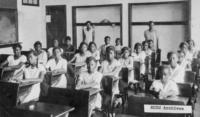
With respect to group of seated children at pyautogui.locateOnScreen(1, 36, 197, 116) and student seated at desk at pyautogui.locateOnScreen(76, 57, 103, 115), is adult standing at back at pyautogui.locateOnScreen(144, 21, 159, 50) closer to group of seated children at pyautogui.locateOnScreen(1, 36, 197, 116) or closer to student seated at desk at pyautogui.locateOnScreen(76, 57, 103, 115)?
group of seated children at pyautogui.locateOnScreen(1, 36, 197, 116)

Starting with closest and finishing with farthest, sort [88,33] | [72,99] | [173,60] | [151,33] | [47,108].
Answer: [47,108]
[72,99]
[173,60]
[151,33]
[88,33]

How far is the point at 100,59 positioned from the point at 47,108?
462 cm

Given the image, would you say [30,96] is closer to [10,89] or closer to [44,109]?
[10,89]

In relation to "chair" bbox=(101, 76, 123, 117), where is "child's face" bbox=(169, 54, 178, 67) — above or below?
above

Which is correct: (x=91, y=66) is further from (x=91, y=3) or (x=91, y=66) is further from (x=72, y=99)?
(x=91, y=3)

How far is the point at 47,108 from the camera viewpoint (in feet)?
9.67

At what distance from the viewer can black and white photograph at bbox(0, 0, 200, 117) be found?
3.07 m

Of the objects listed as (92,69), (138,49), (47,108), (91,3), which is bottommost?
(47,108)

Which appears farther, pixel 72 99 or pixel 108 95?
pixel 108 95

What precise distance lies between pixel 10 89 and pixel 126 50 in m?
3.15

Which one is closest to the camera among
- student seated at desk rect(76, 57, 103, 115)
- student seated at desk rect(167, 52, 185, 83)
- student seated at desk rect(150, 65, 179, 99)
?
student seated at desk rect(150, 65, 179, 99)

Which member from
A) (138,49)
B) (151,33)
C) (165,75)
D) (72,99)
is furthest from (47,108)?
(151,33)

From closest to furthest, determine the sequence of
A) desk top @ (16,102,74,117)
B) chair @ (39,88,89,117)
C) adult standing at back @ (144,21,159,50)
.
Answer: desk top @ (16,102,74,117), chair @ (39,88,89,117), adult standing at back @ (144,21,159,50)

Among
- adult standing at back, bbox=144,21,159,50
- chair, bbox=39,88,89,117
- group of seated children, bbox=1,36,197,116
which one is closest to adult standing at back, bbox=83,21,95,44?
adult standing at back, bbox=144,21,159,50
